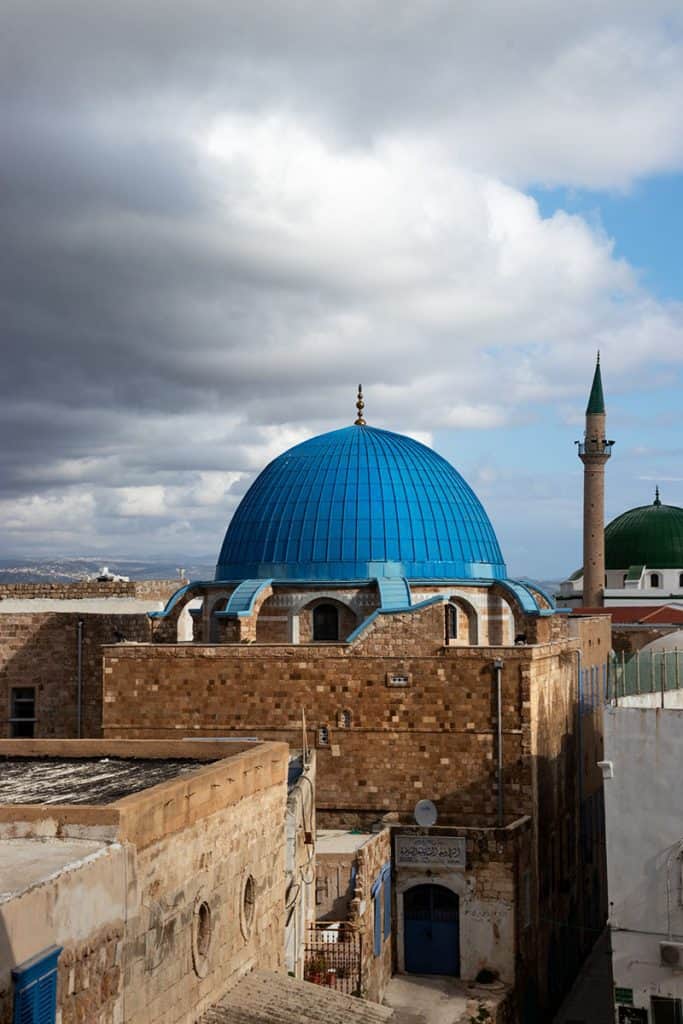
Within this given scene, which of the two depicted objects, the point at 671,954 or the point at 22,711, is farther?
the point at 22,711

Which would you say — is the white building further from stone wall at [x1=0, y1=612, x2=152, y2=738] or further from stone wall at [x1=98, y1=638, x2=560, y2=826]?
stone wall at [x1=0, y1=612, x2=152, y2=738]

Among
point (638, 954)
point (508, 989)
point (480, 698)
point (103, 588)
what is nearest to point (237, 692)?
point (480, 698)

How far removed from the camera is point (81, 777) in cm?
971

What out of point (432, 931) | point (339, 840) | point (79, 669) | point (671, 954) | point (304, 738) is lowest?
point (432, 931)

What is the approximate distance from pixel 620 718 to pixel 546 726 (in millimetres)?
3320

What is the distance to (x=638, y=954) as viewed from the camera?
12.7 meters

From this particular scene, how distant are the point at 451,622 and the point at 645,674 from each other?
5.46 meters

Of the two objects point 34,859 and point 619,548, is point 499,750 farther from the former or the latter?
point 619,548

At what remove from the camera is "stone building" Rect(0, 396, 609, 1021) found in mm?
15477

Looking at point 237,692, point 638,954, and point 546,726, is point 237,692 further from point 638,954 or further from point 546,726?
point 638,954

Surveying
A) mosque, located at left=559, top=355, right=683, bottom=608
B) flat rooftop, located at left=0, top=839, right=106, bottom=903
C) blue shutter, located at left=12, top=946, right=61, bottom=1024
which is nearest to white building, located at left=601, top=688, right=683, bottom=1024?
flat rooftop, located at left=0, top=839, right=106, bottom=903

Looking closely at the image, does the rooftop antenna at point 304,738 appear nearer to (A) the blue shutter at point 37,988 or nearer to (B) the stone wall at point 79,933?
(B) the stone wall at point 79,933

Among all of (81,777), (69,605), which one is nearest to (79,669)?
(69,605)

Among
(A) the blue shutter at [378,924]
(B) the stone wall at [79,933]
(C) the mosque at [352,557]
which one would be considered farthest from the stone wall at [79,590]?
(B) the stone wall at [79,933]
